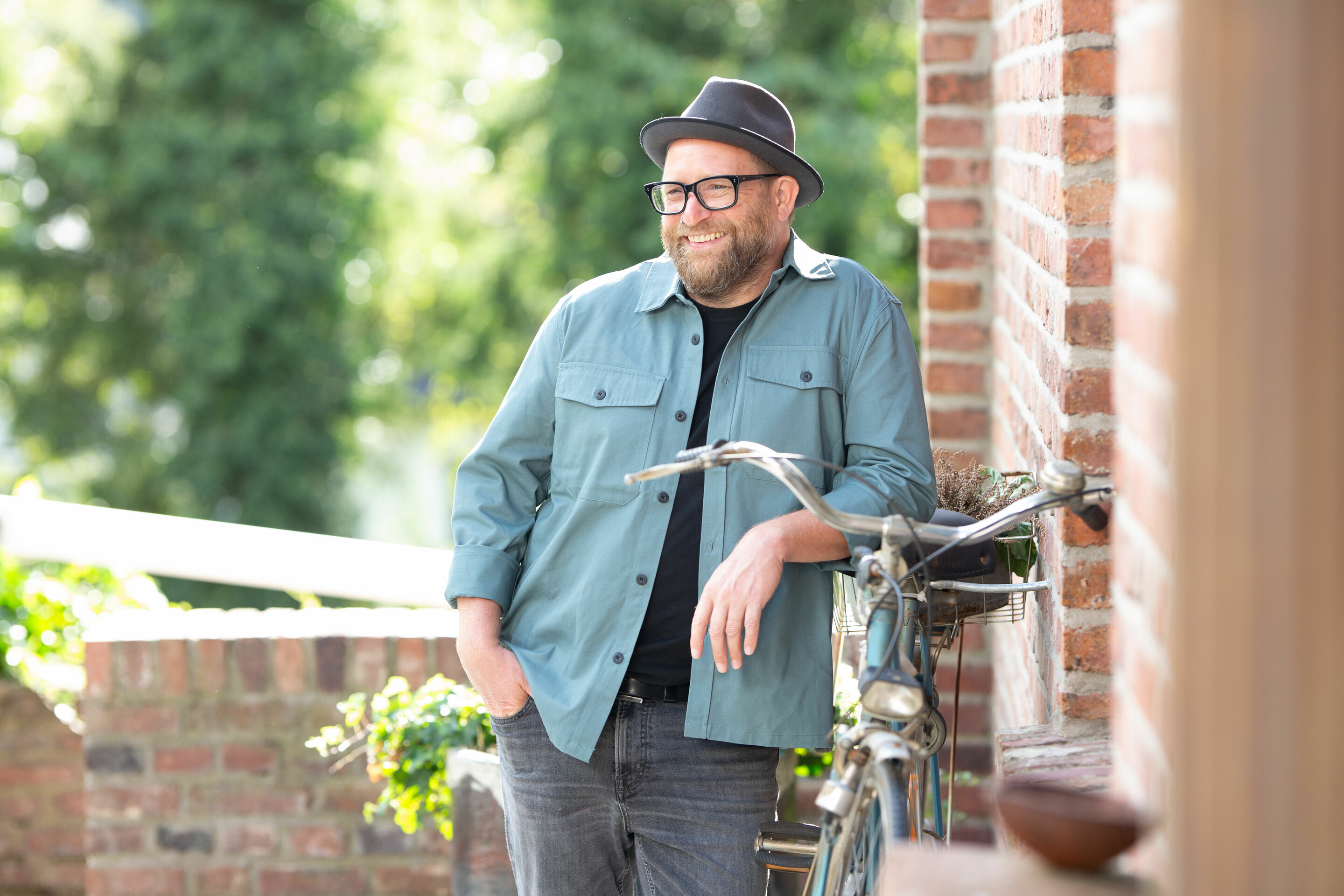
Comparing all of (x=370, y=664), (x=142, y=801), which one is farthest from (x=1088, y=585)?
(x=142, y=801)

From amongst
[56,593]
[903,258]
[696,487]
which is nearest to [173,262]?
[903,258]

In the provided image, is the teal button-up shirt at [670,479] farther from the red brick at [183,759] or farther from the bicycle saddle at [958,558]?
the red brick at [183,759]

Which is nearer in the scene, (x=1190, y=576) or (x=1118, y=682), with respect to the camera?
(x=1190, y=576)

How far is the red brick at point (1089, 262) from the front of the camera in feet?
7.36

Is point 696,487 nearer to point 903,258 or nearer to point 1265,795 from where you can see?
point 1265,795

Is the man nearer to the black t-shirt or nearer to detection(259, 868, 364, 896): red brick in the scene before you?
the black t-shirt

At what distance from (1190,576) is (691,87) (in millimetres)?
12956

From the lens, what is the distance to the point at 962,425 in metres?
3.97

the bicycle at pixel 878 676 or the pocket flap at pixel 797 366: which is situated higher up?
the pocket flap at pixel 797 366

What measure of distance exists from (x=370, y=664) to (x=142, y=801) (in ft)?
2.39

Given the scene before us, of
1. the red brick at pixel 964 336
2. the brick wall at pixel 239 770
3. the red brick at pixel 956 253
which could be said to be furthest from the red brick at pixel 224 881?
the red brick at pixel 956 253

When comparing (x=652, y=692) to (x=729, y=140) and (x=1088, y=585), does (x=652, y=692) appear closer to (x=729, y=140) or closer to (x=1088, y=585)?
(x=1088, y=585)

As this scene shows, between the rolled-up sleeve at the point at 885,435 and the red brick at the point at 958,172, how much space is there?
5.55 ft

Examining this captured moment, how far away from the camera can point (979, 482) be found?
8.48 ft
